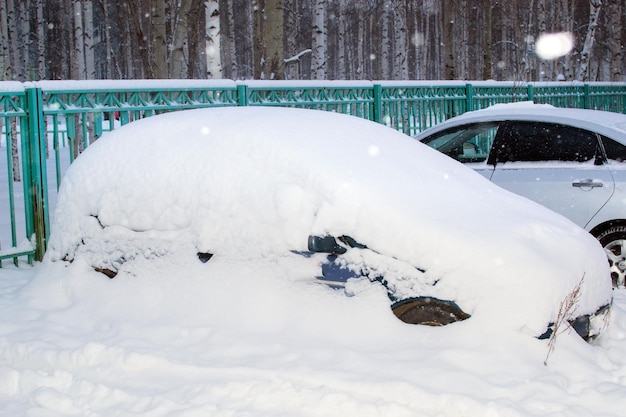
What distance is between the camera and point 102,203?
5277 millimetres

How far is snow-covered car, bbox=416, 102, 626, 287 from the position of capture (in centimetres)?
656

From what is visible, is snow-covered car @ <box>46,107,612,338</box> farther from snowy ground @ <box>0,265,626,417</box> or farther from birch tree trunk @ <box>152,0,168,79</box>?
birch tree trunk @ <box>152,0,168,79</box>

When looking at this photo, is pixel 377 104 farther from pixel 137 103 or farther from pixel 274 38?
pixel 274 38

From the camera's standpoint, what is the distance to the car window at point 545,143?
22.2 ft

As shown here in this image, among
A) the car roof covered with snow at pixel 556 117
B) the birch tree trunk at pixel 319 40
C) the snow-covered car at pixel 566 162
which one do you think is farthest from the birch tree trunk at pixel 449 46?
the snow-covered car at pixel 566 162

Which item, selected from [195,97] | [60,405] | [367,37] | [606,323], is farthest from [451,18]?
[367,37]

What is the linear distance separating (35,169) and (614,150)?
4.97 meters

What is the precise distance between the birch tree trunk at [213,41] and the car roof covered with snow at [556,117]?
252 inches

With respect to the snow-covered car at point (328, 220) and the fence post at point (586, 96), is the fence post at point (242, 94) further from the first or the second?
the fence post at point (586, 96)

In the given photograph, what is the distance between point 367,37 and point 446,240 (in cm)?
Result: 4811

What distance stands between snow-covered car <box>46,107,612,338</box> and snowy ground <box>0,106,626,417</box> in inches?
4.0

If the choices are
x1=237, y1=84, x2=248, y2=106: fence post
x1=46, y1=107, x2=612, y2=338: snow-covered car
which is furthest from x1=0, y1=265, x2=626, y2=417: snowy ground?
x1=237, y1=84, x2=248, y2=106: fence post

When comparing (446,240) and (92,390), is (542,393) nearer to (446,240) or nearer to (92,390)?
(446,240)

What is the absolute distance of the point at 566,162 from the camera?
6.82 metres
